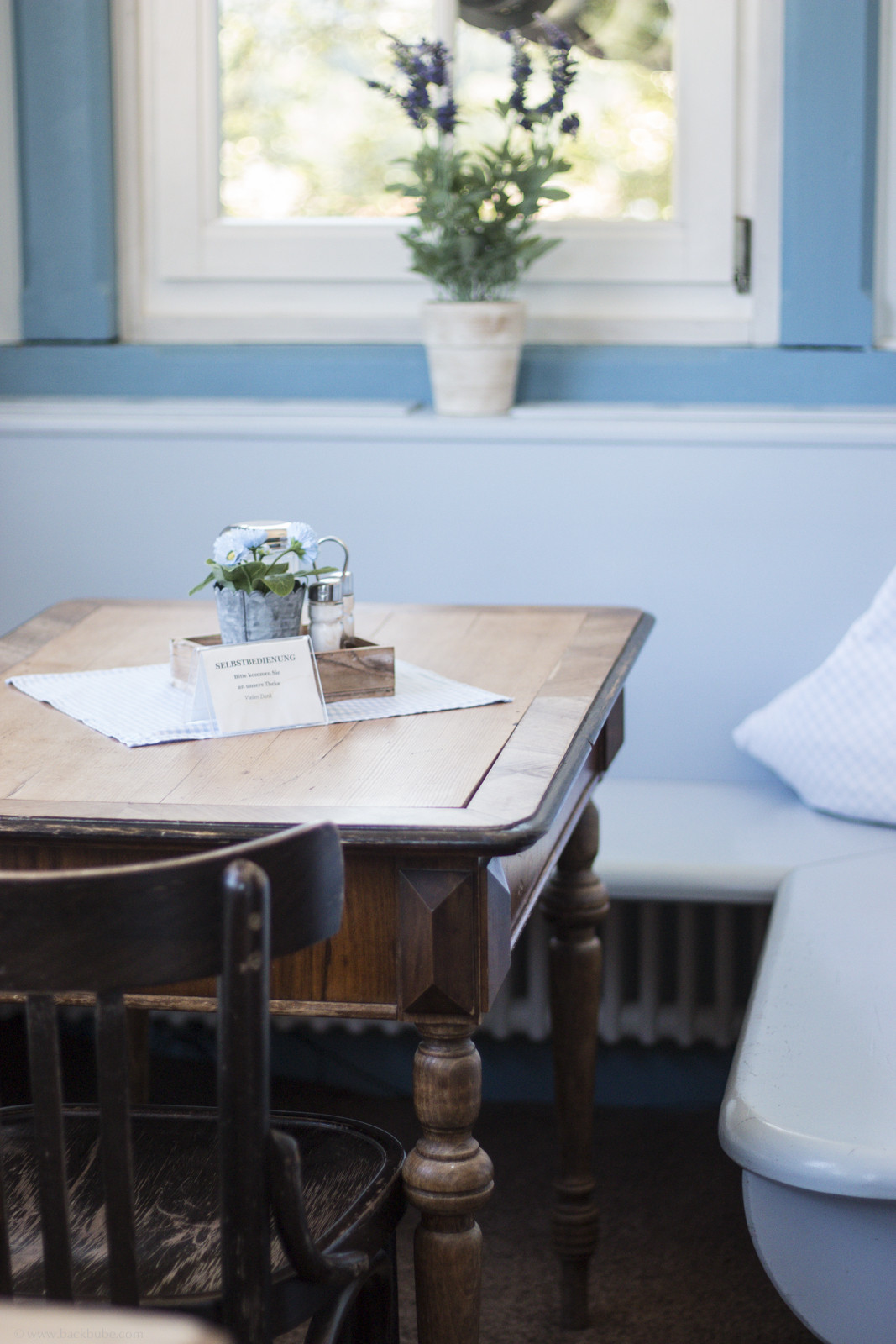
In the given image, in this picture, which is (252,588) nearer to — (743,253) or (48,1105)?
(48,1105)

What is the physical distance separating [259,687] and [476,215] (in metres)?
1.35

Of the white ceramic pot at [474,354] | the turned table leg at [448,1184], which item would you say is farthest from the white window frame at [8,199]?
the turned table leg at [448,1184]

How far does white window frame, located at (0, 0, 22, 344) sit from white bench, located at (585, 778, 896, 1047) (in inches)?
55.6

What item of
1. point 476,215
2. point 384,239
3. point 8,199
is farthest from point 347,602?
point 8,199

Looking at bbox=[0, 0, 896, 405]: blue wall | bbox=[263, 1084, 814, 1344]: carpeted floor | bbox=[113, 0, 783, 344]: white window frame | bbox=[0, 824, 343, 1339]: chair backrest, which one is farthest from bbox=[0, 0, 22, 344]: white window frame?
bbox=[0, 824, 343, 1339]: chair backrest

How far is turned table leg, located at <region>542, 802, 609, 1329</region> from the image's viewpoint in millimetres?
1978

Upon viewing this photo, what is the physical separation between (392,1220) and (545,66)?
206 centimetres

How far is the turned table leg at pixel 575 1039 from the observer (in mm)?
1978

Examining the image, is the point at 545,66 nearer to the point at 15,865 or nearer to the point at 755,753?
the point at 755,753

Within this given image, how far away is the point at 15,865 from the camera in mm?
1235

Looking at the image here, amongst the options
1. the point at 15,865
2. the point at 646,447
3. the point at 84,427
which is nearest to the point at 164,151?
the point at 84,427

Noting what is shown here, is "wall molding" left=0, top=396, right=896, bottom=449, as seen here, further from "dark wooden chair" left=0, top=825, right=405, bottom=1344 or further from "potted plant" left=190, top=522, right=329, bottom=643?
"dark wooden chair" left=0, top=825, right=405, bottom=1344

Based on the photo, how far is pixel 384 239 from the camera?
2.71 meters

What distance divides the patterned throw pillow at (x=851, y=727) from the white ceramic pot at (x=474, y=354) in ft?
2.37
